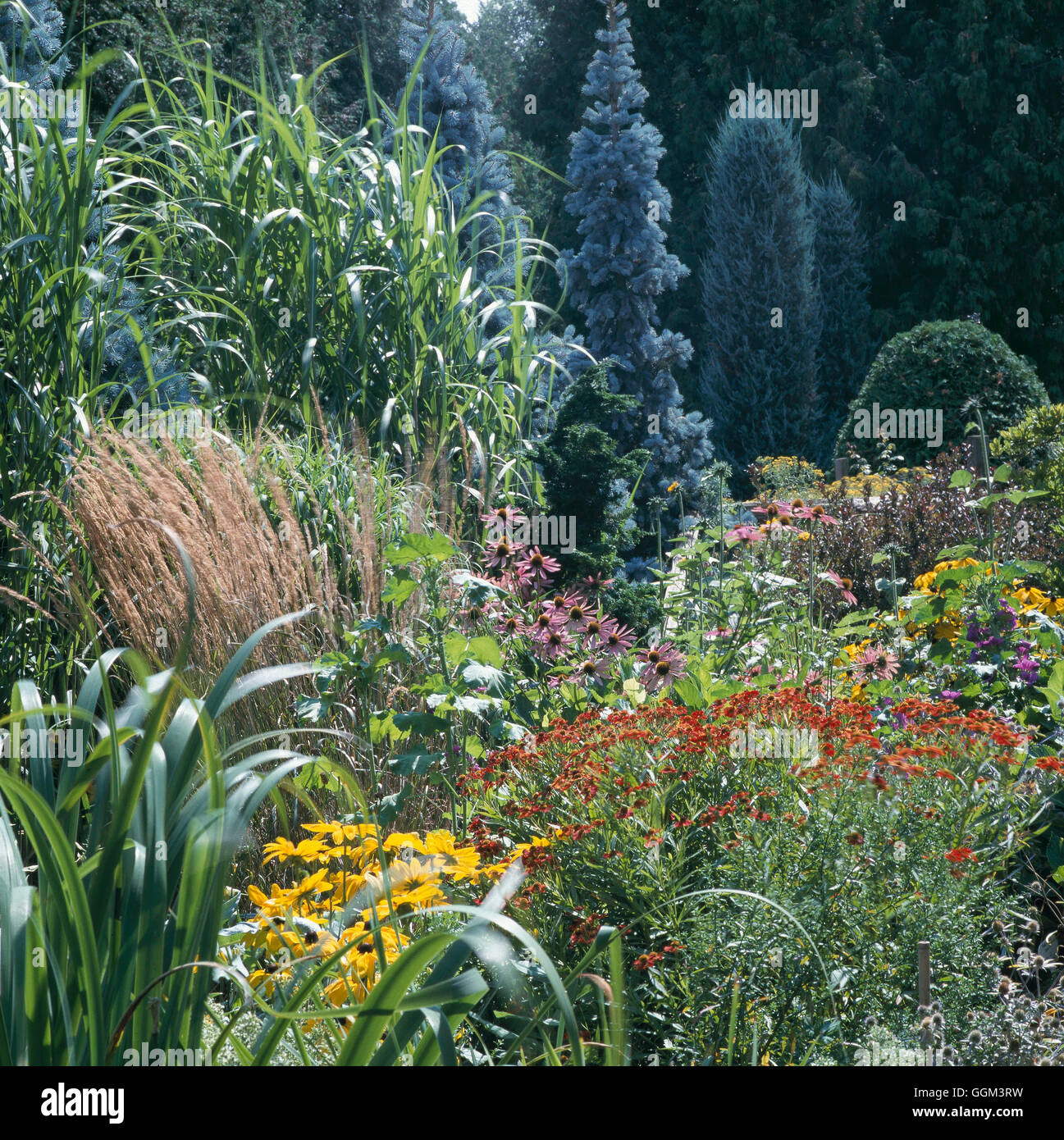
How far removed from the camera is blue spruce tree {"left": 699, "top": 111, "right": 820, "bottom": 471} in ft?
50.1

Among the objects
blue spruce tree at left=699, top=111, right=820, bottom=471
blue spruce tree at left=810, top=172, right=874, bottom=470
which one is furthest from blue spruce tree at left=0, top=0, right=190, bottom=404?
blue spruce tree at left=810, top=172, right=874, bottom=470

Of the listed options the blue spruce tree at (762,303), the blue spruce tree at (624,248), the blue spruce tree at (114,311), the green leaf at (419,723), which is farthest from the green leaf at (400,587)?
the blue spruce tree at (762,303)

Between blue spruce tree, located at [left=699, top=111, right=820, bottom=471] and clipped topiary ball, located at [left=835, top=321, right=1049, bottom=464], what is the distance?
456 cm

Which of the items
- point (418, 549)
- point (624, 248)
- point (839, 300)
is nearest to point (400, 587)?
point (418, 549)

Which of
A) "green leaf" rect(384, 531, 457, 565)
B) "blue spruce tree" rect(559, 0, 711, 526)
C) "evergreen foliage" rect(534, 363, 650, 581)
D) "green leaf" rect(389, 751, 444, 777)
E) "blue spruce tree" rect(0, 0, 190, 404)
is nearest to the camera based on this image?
"green leaf" rect(389, 751, 444, 777)

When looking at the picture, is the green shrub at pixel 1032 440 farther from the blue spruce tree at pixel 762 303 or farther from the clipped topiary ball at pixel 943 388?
the blue spruce tree at pixel 762 303

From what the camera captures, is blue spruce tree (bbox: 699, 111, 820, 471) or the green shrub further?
blue spruce tree (bbox: 699, 111, 820, 471)

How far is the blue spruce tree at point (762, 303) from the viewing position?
1527 centimetres

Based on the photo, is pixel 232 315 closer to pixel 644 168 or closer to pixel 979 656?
pixel 979 656

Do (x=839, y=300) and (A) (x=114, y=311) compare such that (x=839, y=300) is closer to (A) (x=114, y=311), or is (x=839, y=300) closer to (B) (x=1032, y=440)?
(B) (x=1032, y=440)

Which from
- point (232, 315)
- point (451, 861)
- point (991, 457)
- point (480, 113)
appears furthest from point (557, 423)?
point (480, 113)

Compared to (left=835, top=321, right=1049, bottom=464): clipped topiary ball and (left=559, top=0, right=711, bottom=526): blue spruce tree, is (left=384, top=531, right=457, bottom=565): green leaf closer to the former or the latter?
(left=559, top=0, right=711, bottom=526): blue spruce tree

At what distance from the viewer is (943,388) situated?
10.2 m

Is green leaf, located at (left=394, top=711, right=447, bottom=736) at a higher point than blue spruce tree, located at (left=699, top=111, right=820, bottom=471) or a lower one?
lower
